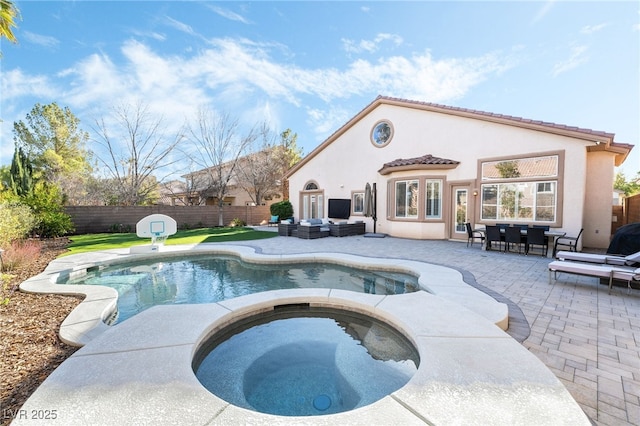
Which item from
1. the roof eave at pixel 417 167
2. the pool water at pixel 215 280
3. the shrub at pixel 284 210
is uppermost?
the roof eave at pixel 417 167

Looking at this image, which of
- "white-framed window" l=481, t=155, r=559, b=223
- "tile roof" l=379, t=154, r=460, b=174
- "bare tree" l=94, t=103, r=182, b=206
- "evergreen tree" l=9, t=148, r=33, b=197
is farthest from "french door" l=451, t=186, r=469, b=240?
"evergreen tree" l=9, t=148, r=33, b=197

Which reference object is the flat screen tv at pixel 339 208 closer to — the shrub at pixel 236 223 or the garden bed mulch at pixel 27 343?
the shrub at pixel 236 223

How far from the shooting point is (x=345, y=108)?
2470 cm

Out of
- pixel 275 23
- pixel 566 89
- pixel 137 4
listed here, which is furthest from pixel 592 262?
pixel 137 4

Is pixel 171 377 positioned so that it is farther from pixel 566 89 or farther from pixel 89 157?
pixel 89 157

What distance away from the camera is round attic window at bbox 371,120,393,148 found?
15515mm

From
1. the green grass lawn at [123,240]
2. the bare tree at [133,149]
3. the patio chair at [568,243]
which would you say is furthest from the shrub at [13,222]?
the patio chair at [568,243]

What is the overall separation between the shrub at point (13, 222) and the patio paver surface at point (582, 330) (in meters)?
13.5

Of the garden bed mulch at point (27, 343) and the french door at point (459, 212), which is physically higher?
the french door at point (459, 212)

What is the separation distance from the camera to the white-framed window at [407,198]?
13633mm

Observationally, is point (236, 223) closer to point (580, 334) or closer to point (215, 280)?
point (215, 280)

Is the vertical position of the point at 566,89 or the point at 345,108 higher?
the point at 345,108

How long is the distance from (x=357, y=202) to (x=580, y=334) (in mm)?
13688

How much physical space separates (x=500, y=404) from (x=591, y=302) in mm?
4642
